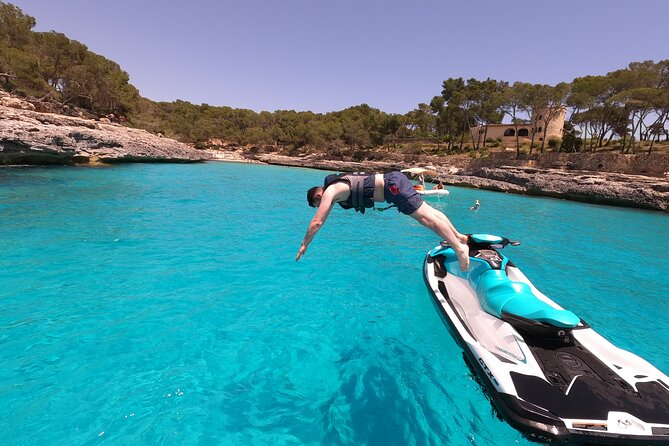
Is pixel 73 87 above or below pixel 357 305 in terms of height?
above

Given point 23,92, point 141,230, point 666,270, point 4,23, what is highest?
point 4,23

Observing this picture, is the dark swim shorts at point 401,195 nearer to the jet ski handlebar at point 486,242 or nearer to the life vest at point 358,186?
the life vest at point 358,186

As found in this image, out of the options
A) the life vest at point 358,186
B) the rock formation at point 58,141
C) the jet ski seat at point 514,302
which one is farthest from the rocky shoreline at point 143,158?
the jet ski seat at point 514,302

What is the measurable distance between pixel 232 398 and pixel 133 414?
1174 mm

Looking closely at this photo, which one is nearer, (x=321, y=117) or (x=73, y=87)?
(x=73, y=87)

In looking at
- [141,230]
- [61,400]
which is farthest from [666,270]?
[141,230]

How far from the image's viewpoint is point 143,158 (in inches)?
1531

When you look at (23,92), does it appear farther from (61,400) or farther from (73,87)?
(61,400)

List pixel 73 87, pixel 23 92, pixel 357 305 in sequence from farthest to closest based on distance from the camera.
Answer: pixel 73 87 → pixel 23 92 → pixel 357 305

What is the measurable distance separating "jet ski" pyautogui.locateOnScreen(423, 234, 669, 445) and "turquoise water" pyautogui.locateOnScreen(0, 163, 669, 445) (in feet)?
2.84

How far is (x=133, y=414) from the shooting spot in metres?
3.77

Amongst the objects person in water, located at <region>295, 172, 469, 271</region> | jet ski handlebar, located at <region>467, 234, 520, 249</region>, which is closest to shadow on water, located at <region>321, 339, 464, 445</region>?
person in water, located at <region>295, 172, 469, 271</region>

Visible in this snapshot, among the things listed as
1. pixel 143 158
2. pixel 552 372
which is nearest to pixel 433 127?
pixel 143 158

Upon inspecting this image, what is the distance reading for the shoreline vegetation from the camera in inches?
1188
